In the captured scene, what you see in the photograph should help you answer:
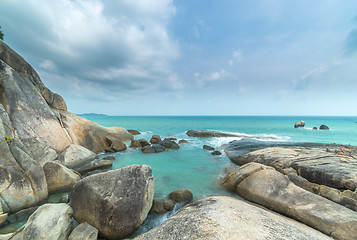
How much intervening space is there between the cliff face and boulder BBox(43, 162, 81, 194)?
1.98 ft

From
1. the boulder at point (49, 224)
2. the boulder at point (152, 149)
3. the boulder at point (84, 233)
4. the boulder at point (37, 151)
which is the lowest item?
the boulder at point (152, 149)

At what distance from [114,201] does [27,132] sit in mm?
9559

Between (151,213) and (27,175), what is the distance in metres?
5.81

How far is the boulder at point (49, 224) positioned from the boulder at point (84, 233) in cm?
33

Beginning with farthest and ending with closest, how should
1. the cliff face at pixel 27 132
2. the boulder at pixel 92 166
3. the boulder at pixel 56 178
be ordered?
the boulder at pixel 92 166
the boulder at pixel 56 178
the cliff face at pixel 27 132

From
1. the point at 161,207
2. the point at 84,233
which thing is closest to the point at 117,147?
the point at 161,207

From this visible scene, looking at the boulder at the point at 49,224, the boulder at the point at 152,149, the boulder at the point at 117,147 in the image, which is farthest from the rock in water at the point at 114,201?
the boulder at the point at 117,147

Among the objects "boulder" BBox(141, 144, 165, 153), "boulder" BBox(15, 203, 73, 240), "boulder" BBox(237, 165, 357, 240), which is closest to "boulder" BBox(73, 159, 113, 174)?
"boulder" BBox(141, 144, 165, 153)

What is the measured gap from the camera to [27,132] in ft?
30.9

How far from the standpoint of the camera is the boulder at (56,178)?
715 centimetres

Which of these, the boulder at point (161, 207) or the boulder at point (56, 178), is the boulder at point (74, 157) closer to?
the boulder at point (56, 178)

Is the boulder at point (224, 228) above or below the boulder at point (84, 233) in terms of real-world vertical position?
above

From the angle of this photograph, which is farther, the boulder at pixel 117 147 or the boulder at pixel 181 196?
the boulder at pixel 117 147

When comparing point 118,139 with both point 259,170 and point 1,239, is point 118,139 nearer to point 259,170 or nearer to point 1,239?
point 1,239
